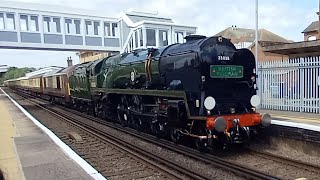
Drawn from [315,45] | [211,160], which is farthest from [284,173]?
[315,45]

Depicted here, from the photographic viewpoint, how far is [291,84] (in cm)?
1341

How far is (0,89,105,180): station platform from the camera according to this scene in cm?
618

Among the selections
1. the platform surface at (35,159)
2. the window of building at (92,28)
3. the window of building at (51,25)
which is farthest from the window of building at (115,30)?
the platform surface at (35,159)

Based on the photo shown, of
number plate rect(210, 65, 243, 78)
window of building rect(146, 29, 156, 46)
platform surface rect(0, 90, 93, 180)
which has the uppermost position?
window of building rect(146, 29, 156, 46)

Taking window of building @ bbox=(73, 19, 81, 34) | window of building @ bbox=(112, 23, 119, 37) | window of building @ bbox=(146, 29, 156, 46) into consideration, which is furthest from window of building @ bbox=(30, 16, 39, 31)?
window of building @ bbox=(146, 29, 156, 46)

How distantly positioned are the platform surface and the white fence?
9.18 metres

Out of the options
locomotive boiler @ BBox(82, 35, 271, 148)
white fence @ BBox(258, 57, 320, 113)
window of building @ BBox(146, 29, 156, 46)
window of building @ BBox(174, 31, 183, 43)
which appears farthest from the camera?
window of building @ BBox(174, 31, 183, 43)

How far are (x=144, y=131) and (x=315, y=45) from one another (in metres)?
7.77

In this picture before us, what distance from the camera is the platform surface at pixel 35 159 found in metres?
6.21

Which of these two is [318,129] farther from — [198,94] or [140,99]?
[140,99]

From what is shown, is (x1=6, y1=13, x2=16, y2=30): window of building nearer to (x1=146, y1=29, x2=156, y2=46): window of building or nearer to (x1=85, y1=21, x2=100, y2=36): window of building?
(x1=85, y1=21, x2=100, y2=36): window of building

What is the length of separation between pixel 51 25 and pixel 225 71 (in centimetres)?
2126

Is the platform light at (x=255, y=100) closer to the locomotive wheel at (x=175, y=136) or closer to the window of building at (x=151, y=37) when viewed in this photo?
the locomotive wheel at (x=175, y=136)

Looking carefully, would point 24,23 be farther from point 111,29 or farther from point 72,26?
point 111,29
